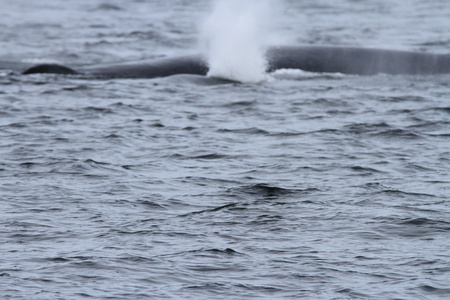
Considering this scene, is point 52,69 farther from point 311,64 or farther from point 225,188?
point 225,188

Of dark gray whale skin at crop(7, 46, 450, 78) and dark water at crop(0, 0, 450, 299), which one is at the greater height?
dark gray whale skin at crop(7, 46, 450, 78)

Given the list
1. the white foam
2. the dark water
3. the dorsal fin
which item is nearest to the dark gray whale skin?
the dorsal fin

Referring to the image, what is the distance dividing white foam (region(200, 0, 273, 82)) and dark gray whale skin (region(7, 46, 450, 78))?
365 mm

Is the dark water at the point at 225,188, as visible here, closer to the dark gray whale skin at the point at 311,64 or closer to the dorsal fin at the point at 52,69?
the dorsal fin at the point at 52,69

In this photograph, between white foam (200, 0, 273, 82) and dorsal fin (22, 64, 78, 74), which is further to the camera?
white foam (200, 0, 273, 82)

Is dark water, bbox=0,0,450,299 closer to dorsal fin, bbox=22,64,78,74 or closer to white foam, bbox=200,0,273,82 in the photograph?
dorsal fin, bbox=22,64,78,74

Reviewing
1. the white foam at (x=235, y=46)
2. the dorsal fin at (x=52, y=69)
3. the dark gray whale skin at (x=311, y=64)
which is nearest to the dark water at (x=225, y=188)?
the dorsal fin at (x=52, y=69)

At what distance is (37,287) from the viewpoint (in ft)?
36.7

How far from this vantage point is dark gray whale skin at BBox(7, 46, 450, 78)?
2664cm

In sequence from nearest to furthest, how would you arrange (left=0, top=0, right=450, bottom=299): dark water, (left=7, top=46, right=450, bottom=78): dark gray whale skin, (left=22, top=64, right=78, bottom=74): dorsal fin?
(left=0, top=0, right=450, bottom=299): dark water → (left=22, top=64, right=78, bottom=74): dorsal fin → (left=7, top=46, right=450, bottom=78): dark gray whale skin

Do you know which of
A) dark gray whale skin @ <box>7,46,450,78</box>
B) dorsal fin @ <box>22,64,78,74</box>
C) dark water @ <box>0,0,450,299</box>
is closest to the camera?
dark water @ <box>0,0,450,299</box>

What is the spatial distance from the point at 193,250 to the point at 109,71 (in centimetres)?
1473

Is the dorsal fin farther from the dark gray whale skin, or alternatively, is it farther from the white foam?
the white foam

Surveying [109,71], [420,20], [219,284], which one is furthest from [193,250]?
[420,20]
